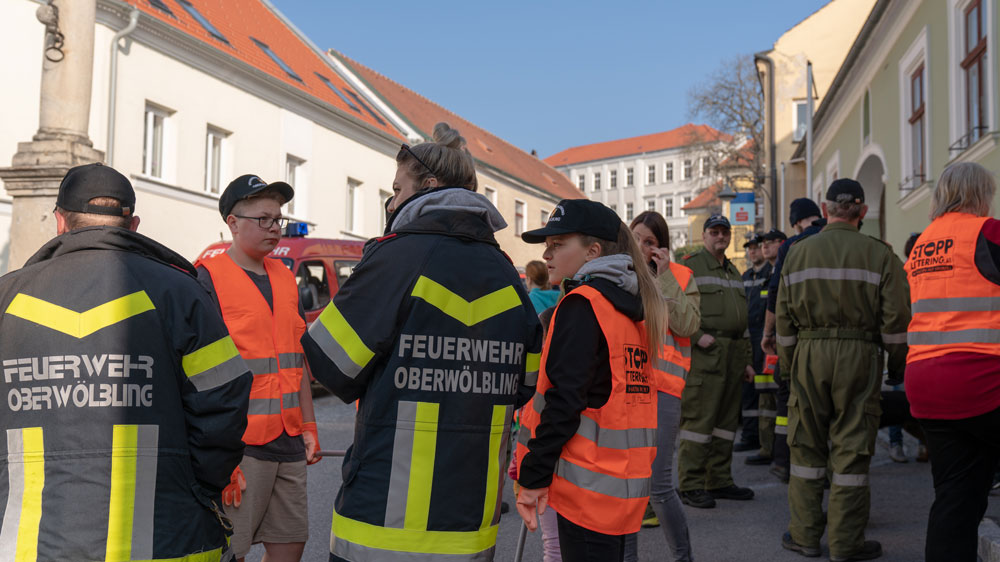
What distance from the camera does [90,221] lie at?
242 cm

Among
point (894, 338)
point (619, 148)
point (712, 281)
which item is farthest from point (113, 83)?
point (619, 148)

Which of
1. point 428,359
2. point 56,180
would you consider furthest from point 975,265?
point 56,180

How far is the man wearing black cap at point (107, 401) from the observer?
2.20 metres

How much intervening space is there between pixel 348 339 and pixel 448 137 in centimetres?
111

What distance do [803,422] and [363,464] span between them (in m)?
3.51

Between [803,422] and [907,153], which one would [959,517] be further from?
[907,153]

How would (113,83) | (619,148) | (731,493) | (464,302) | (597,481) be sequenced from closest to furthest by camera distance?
(464,302) < (597,481) < (731,493) < (113,83) < (619,148)

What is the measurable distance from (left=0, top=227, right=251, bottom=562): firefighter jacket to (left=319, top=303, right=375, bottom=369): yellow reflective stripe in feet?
1.25

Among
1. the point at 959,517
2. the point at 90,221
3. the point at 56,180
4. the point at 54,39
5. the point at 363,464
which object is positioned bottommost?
the point at 959,517

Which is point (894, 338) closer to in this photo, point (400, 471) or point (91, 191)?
point (400, 471)

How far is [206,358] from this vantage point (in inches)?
94.6

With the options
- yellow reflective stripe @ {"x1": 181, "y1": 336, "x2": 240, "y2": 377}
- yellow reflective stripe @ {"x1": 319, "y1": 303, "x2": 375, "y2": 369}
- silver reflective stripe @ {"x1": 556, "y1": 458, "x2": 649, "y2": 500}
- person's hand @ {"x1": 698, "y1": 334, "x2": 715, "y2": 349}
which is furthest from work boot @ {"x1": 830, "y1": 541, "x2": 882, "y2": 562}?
yellow reflective stripe @ {"x1": 181, "y1": 336, "x2": 240, "y2": 377}

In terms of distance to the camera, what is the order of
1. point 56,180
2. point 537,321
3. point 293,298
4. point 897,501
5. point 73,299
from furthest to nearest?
1. point 56,180
2. point 897,501
3. point 293,298
4. point 537,321
5. point 73,299

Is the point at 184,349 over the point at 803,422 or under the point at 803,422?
over
